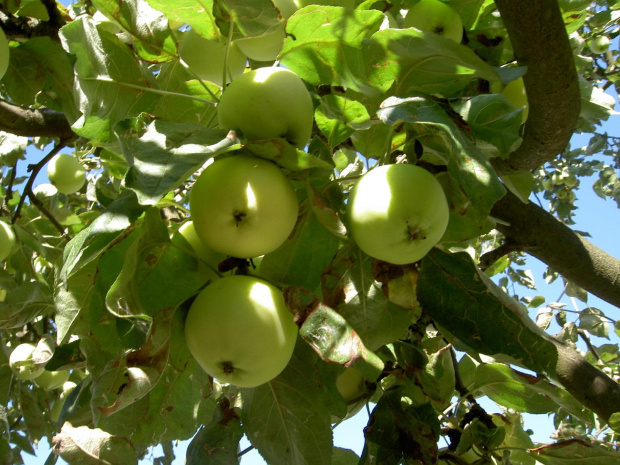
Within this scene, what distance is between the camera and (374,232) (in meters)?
0.92

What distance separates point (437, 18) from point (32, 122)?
117 centimetres

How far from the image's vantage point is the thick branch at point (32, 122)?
5.19 feet

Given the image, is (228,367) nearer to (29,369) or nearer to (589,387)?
(589,387)

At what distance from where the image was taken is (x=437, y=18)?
123 centimetres

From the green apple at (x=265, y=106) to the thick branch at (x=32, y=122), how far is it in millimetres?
907

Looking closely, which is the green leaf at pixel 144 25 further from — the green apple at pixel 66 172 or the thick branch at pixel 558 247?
the green apple at pixel 66 172

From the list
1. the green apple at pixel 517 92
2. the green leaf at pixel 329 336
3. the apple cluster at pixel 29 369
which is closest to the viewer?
the green leaf at pixel 329 336

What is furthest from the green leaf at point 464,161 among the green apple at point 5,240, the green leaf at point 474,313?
the green apple at point 5,240

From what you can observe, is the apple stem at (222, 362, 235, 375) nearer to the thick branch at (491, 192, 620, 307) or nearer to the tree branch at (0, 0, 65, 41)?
the thick branch at (491, 192, 620, 307)

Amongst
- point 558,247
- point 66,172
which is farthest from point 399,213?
point 66,172

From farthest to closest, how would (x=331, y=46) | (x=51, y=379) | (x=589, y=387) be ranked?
(x=51, y=379) < (x=589, y=387) < (x=331, y=46)

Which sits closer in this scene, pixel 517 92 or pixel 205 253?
pixel 205 253

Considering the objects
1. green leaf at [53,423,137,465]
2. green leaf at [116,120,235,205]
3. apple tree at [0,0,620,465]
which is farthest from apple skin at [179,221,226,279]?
green leaf at [53,423,137,465]

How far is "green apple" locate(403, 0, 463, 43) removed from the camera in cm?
123
